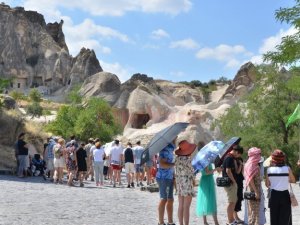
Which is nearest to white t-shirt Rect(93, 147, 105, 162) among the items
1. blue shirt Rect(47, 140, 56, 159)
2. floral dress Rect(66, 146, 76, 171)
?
floral dress Rect(66, 146, 76, 171)

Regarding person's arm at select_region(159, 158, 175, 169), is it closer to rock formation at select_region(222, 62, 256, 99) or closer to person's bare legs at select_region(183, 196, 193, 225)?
person's bare legs at select_region(183, 196, 193, 225)

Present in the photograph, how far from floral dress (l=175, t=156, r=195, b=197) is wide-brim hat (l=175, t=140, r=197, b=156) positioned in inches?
3.5

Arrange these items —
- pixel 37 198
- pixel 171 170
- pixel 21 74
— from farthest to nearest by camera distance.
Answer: pixel 21 74 → pixel 37 198 → pixel 171 170

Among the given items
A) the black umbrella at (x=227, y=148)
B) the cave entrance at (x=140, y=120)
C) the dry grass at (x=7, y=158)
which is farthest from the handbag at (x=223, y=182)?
the cave entrance at (x=140, y=120)

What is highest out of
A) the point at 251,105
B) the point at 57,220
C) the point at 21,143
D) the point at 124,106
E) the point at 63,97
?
the point at 63,97

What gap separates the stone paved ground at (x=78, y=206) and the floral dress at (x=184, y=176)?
1.50 meters

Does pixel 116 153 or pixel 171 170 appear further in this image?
pixel 116 153

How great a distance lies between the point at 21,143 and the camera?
21.4 m

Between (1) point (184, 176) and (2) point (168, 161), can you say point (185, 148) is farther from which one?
(1) point (184, 176)

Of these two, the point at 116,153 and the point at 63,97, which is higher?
the point at 63,97

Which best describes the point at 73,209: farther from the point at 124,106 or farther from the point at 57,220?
the point at 124,106

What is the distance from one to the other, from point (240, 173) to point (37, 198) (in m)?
6.33

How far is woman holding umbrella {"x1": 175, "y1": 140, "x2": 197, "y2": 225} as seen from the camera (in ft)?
32.7

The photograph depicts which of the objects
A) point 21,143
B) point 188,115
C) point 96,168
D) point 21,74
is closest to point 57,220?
point 96,168
